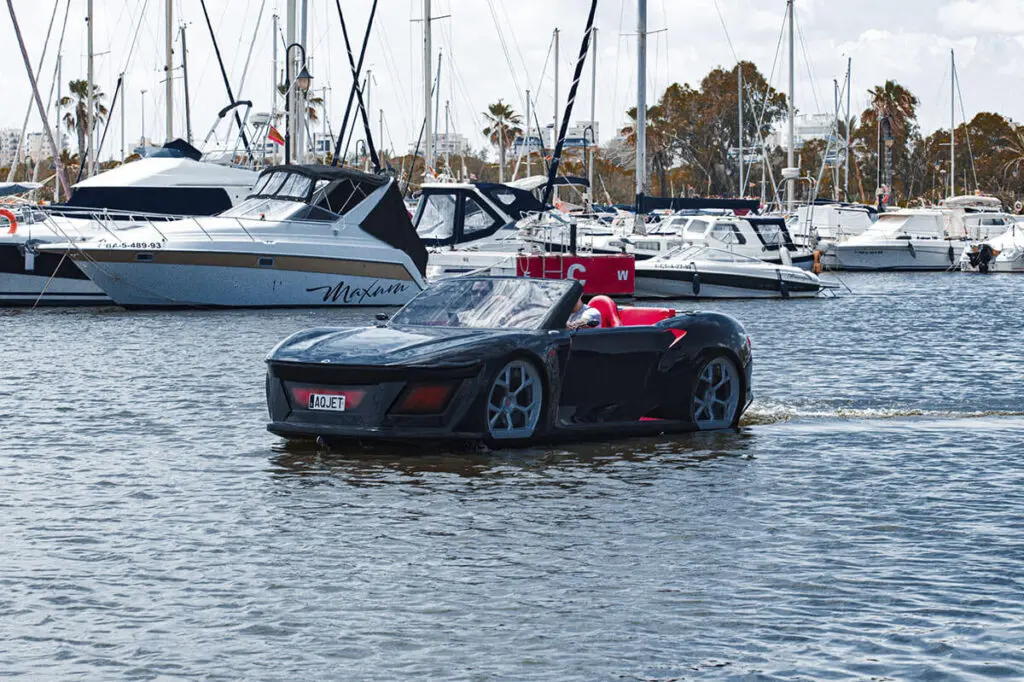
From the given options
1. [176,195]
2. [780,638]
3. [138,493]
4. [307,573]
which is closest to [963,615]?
[780,638]

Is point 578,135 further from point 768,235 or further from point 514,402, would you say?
point 514,402

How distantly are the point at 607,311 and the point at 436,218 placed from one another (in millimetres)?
29474

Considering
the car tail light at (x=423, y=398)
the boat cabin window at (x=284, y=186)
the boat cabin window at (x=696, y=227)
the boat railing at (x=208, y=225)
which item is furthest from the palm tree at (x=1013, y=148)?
the car tail light at (x=423, y=398)

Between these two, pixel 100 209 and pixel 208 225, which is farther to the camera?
pixel 100 209

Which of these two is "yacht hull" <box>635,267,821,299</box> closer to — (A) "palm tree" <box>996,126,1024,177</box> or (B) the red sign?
(B) the red sign

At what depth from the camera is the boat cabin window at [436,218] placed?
42.5 meters

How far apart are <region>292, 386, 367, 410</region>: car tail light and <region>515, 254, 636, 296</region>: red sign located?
25041 mm

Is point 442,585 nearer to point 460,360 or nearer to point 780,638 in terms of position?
point 780,638

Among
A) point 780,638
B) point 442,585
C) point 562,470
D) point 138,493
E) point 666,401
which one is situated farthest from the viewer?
point 666,401

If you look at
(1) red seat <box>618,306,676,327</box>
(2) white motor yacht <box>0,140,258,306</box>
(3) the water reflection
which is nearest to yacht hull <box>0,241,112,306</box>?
(2) white motor yacht <box>0,140,258,306</box>

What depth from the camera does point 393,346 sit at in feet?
39.4

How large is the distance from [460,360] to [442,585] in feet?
13.1

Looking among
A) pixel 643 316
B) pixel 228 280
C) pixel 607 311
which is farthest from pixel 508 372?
pixel 228 280

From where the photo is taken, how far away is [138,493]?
10.7 m
